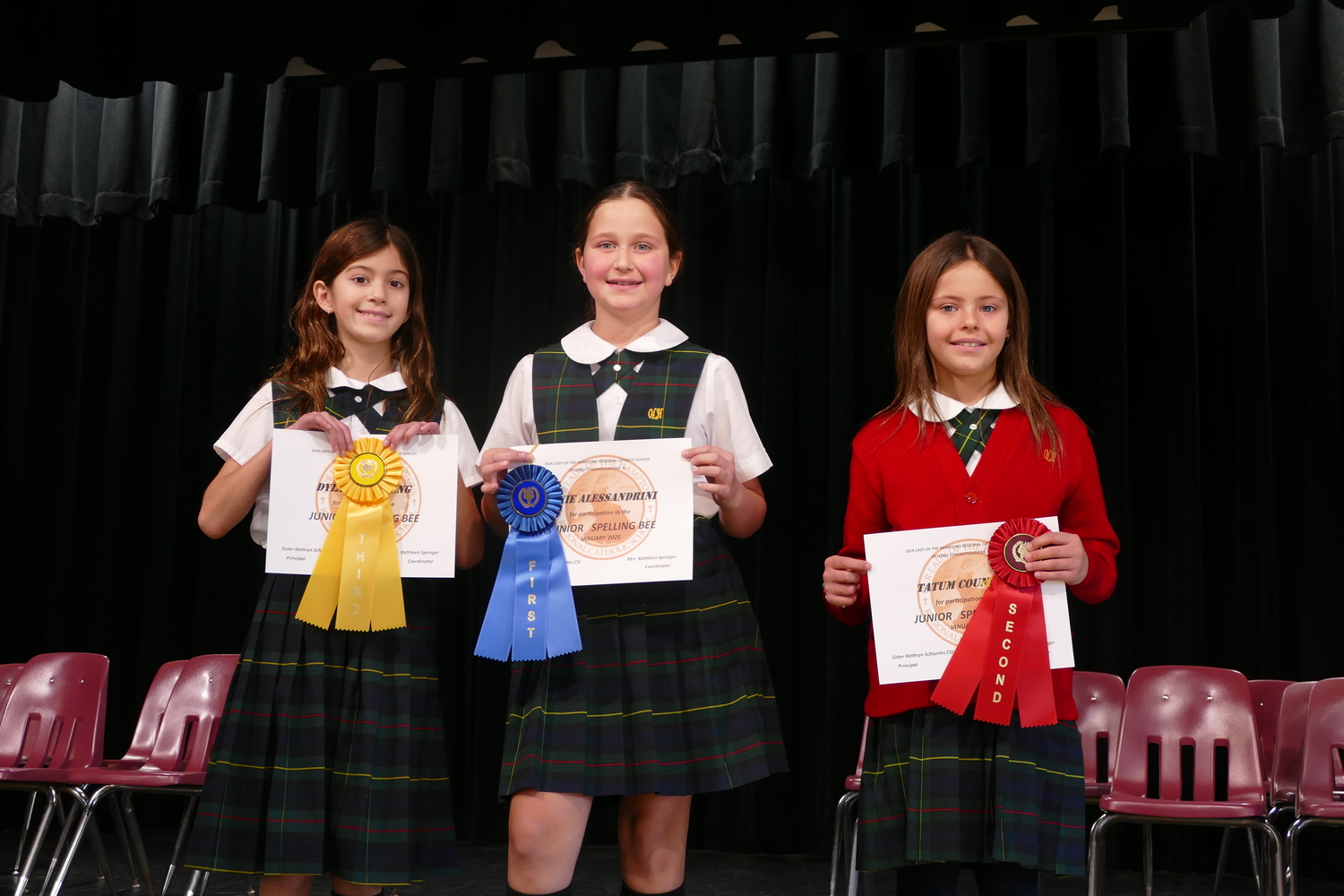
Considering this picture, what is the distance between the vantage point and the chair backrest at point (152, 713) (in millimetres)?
3650

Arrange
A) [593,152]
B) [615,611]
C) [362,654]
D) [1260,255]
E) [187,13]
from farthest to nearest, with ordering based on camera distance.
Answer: [593,152], [1260,255], [187,13], [362,654], [615,611]

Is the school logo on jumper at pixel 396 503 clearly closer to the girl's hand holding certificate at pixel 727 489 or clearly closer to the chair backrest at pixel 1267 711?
the girl's hand holding certificate at pixel 727 489

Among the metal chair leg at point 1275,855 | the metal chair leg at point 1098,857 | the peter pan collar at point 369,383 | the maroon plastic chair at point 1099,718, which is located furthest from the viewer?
the maroon plastic chair at point 1099,718

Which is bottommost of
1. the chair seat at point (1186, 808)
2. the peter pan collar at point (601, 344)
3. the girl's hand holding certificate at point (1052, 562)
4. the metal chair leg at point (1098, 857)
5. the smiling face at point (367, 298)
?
the metal chair leg at point (1098, 857)

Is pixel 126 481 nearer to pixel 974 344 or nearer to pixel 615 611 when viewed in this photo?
pixel 615 611

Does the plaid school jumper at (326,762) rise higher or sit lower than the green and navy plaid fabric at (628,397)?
lower

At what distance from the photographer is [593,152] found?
171 inches

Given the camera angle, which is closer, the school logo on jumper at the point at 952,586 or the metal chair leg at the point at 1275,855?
the school logo on jumper at the point at 952,586

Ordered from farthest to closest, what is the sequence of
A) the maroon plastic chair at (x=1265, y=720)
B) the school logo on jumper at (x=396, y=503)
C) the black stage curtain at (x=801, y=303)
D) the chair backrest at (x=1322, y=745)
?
the black stage curtain at (x=801, y=303), the maroon plastic chair at (x=1265, y=720), the chair backrest at (x=1322, y=745), the school logo on jumper at (x=396, y=503)

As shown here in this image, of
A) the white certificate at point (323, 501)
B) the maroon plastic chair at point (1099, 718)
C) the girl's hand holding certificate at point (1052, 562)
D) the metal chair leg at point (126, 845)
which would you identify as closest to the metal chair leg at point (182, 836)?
the metal chair leg at point (126, 845)

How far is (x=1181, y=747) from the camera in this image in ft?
10.6

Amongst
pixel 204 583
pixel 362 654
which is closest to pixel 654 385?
pixel 362 654

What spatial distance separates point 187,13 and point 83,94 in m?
1.69

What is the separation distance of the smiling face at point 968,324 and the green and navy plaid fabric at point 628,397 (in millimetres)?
435
